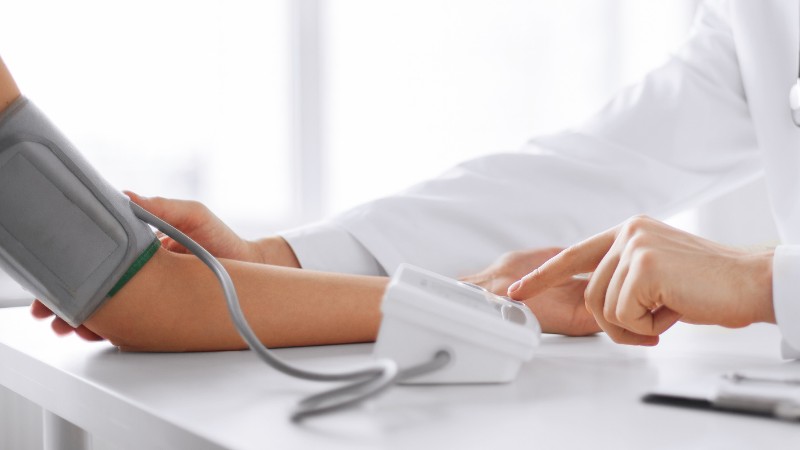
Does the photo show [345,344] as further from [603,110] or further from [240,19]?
[240,19]

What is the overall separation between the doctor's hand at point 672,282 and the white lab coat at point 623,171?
0.37 metres

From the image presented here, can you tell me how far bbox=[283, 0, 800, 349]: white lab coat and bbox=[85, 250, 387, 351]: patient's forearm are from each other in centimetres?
20

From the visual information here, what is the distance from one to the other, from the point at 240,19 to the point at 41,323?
4.41 feet

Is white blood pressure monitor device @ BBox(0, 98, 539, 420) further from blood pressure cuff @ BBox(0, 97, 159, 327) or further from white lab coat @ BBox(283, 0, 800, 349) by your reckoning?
white lab coat @ BBox(283, 0, 800, 349)

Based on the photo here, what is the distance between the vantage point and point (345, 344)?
2.20 feet

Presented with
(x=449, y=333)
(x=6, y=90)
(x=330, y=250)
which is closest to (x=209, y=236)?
(x=330, y=250)

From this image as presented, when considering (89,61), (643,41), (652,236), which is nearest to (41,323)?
(652,236)

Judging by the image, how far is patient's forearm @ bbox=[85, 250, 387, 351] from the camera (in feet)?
1.97

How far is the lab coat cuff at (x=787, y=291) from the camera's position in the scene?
54cm

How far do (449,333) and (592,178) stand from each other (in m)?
0.62

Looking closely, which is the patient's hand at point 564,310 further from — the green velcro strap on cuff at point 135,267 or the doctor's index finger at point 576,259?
the green velcro strap on cuff at point 135,267

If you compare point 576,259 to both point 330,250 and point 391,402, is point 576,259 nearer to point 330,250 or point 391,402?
point 391,402

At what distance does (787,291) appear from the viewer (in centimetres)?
54

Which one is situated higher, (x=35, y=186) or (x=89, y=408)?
(x=35, y=186)
